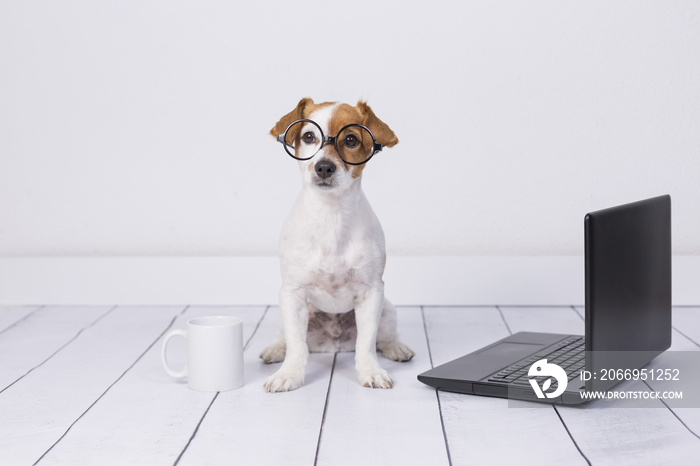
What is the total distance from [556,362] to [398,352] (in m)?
0.33

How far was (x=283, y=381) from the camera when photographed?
1.38 meters

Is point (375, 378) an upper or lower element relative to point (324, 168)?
lower

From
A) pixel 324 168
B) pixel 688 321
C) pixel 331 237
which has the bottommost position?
pixel 688 321

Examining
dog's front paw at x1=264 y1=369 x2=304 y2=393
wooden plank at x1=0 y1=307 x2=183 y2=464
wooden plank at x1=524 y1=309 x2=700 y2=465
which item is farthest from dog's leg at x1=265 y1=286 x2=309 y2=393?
wooden plank at x1=524 y1=309 x2=700 y2=465

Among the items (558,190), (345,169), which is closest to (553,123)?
(558,190)

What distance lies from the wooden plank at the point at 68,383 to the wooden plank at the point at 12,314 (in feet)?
0.72

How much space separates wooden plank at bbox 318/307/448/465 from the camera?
3.49 ft

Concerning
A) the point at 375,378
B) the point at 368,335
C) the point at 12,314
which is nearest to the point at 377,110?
the point at 368,335

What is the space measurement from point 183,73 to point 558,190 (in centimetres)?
110

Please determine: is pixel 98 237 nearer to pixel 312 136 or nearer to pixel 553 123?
pixel 312 136

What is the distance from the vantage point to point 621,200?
217 centimetres

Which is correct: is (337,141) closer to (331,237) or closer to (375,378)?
(331,237)
